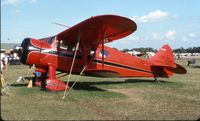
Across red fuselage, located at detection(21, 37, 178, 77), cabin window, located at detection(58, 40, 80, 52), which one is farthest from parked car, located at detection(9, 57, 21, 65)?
cabin window, located at detection(58, 40, 80, 52)

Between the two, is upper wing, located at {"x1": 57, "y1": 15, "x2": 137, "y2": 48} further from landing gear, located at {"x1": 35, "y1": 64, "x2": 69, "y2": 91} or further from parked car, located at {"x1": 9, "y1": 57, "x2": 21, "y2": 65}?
parked car, located at {"x1": 9, "y1": 57, "x2": 21, "y2": 65}

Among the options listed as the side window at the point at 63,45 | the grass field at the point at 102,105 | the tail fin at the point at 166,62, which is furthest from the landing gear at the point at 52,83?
the tail fin at the point at 166,62

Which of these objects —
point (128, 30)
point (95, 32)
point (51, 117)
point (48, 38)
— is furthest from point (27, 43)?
point (51, 117)

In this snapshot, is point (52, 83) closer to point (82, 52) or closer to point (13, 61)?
point (82, 52)

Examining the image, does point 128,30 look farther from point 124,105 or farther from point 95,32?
point 124,105

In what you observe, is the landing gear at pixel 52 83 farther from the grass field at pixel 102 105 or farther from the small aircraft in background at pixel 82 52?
the grass field at pixel 102 105

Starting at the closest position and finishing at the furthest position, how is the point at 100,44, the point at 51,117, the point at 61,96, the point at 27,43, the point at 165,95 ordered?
the point at 51,117
the point at 61,96
the point at 165,95
the point at 27,43
the point at 100,44

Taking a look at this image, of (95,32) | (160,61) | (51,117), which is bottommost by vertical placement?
(51,117)

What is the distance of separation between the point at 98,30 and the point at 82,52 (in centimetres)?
148

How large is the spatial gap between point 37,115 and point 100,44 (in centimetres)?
714

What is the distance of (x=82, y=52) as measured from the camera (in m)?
14.6

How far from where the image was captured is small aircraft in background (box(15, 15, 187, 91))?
42.7 ft

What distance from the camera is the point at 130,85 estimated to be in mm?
15898

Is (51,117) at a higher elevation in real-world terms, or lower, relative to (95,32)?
lower
